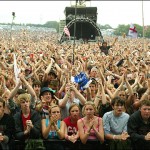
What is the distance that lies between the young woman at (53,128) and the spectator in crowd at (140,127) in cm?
105

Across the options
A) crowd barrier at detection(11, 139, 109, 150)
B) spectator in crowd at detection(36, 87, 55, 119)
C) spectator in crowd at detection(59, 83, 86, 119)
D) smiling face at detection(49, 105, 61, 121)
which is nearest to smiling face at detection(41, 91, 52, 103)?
spectator in crowd at detection(36, 87, 55, 119)

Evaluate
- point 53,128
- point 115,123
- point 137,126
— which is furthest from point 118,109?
point 53,128

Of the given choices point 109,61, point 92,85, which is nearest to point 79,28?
point 109,61

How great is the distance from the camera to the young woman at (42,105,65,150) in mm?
5898

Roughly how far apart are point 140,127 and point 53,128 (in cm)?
132

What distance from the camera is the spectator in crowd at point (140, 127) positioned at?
5.92 meters

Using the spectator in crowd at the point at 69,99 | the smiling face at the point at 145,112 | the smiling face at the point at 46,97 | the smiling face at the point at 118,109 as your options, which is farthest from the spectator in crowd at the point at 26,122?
the smiling face at the point at 145,112

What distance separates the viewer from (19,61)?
520 inches

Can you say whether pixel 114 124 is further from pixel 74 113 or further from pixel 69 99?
pixel 69 99

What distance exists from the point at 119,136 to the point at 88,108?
0.63 m

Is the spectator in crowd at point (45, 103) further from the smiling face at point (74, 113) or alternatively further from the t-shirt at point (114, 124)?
the t-shirt at point (114, 124)

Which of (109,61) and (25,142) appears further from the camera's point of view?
(109,61)

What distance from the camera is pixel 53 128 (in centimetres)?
604

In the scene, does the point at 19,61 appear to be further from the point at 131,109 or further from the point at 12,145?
the point at 12,145
